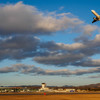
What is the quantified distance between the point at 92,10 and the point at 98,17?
865cm

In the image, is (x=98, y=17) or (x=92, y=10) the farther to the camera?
(x=92, y=10)

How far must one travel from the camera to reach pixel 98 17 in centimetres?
9662

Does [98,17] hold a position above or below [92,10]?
below

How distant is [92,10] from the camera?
103 m
